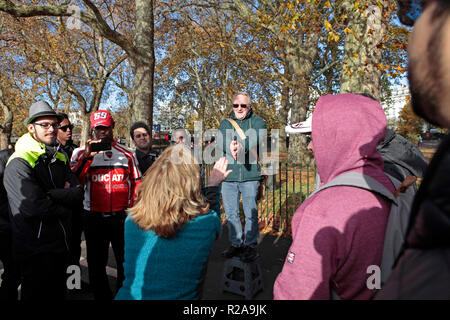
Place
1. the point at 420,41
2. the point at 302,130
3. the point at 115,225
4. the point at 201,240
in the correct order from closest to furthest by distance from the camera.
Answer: the point at 420,41 → the point at 201,240 → the point at 302,130 → the point at 115,225

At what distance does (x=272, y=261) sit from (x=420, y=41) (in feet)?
13.5

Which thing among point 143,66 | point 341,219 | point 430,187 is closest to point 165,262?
point 341,219

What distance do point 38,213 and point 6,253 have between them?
3.76ft

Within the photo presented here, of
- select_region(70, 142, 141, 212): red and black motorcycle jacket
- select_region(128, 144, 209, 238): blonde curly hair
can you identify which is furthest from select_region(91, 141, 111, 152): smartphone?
select_region(128, 144, 209, 238): blonde curly hair

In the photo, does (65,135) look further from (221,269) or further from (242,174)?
(221,269)

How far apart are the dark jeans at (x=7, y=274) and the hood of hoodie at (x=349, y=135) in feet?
10.9

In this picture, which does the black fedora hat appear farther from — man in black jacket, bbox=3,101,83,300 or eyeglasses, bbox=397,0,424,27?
eyeglasses, bbox=397,0,424,27

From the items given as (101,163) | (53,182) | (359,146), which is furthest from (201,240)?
(101,163)

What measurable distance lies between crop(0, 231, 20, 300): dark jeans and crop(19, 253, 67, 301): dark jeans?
2.53 ft

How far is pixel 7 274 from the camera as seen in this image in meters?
2.99

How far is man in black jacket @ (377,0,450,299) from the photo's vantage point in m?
0.47

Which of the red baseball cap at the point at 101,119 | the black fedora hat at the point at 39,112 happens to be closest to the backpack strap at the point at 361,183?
the black fedora hat at the point at 39,112

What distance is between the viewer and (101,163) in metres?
3.24
